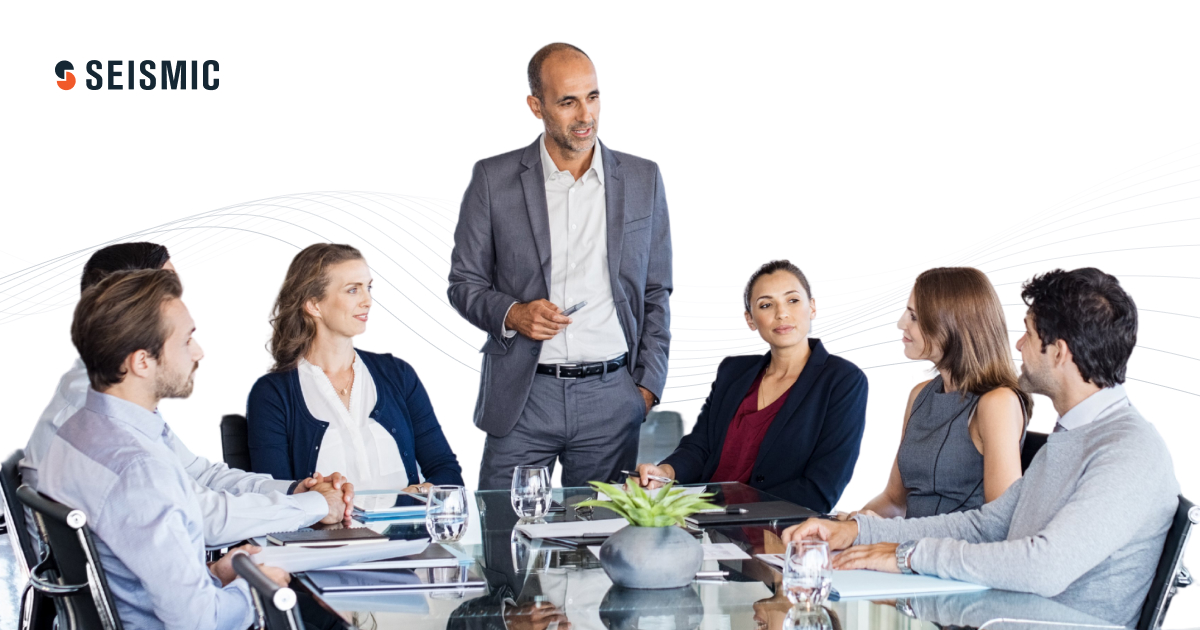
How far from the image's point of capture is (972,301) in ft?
8.37

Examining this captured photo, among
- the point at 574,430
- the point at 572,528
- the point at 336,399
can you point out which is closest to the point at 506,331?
the point at 574,430

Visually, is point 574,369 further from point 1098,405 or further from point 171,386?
point 1098,405

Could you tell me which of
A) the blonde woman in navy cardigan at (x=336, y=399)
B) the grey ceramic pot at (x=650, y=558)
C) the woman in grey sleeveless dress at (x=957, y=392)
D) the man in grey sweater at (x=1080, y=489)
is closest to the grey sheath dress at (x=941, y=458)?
the woman in grey sleeveless dress at (x=957, y=392)

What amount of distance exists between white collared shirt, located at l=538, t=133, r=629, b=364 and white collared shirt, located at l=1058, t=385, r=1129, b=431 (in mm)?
1590

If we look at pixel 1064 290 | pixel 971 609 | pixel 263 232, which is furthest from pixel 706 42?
pixel 971 609

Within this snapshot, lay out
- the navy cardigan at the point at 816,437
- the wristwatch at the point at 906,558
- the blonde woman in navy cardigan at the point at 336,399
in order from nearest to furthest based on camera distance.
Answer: the wristwatch at the point at 906,558 < the navy cardigan at the point at 816,437 < the blonde woman in navy cardigan at the point at 336,399

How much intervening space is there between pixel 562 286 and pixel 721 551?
1.38 metres

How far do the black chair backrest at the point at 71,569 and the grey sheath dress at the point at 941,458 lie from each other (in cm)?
171

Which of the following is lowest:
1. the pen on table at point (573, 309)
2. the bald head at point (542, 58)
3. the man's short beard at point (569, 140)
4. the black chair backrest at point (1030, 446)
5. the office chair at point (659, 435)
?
the office chair at point (659, 435)

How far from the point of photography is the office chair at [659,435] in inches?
210

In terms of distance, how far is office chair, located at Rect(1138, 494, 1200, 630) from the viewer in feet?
5.55

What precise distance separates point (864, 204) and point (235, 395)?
308 cm

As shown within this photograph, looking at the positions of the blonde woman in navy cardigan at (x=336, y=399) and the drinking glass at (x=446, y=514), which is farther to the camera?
the blonde woman in navy cardigan at (x=336, y=399)

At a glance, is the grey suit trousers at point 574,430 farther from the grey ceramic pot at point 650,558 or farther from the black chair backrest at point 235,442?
the grey ceramic pot at point 650,558
